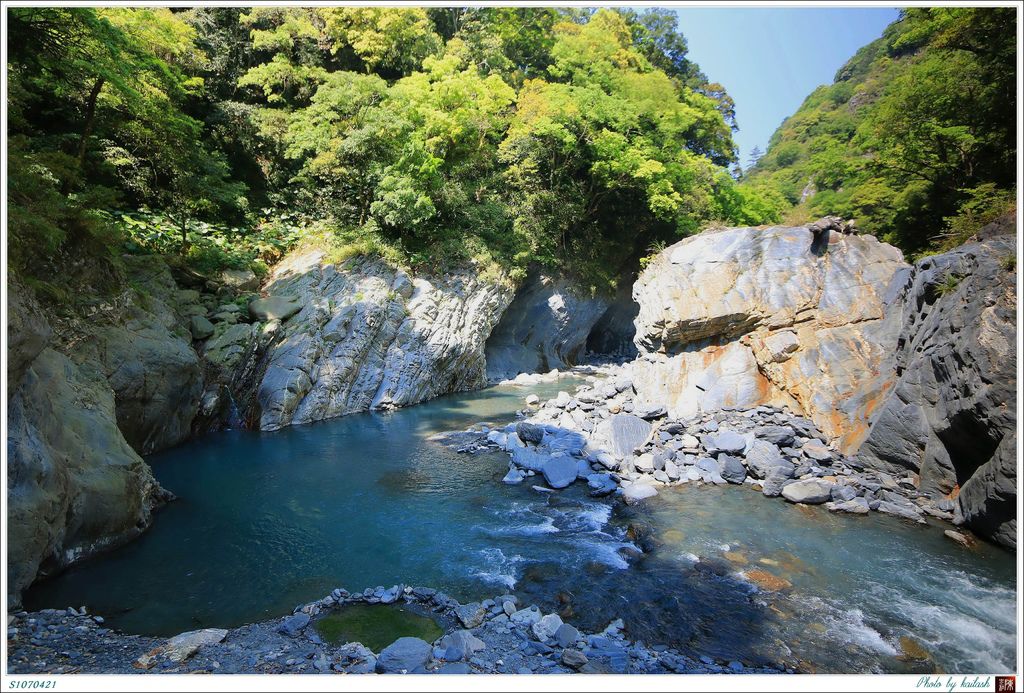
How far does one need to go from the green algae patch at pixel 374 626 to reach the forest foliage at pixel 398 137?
12.9 meters

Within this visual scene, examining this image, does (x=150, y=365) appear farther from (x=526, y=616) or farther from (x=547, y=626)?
(x=547, y=626)

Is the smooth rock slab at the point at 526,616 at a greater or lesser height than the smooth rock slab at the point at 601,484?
lesser

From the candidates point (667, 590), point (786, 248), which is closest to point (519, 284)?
point (786, 248)

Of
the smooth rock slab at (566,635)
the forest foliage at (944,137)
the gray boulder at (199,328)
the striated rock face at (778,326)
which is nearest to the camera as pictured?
the smooth rock slab at (566,635)

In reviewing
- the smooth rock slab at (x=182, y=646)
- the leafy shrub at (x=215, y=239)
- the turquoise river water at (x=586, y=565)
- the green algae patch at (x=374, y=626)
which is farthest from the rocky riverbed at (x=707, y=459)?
the leafy shrub at (x=215, y=239)

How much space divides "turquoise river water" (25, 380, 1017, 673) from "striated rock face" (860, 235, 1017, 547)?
1029mm

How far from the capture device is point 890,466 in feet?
32.8

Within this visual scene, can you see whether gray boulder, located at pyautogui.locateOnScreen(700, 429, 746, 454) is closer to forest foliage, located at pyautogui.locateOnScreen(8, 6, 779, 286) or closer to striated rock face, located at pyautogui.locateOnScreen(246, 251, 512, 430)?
striated rock face, located at pyautogui.locateOnScreen(246, 251, 512, 430)

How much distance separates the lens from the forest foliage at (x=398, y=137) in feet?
53.1

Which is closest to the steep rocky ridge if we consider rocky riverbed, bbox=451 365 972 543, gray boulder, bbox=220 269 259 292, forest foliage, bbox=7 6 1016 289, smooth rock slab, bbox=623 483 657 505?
forest foliage, bbox=7 6 1016 289

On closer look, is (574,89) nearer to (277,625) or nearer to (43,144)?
(43,144)

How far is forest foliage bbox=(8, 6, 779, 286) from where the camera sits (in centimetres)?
1619

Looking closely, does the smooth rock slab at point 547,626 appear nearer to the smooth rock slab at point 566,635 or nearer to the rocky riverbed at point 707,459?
the smooth rock slab at point 566,635

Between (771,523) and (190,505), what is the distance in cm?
1042
